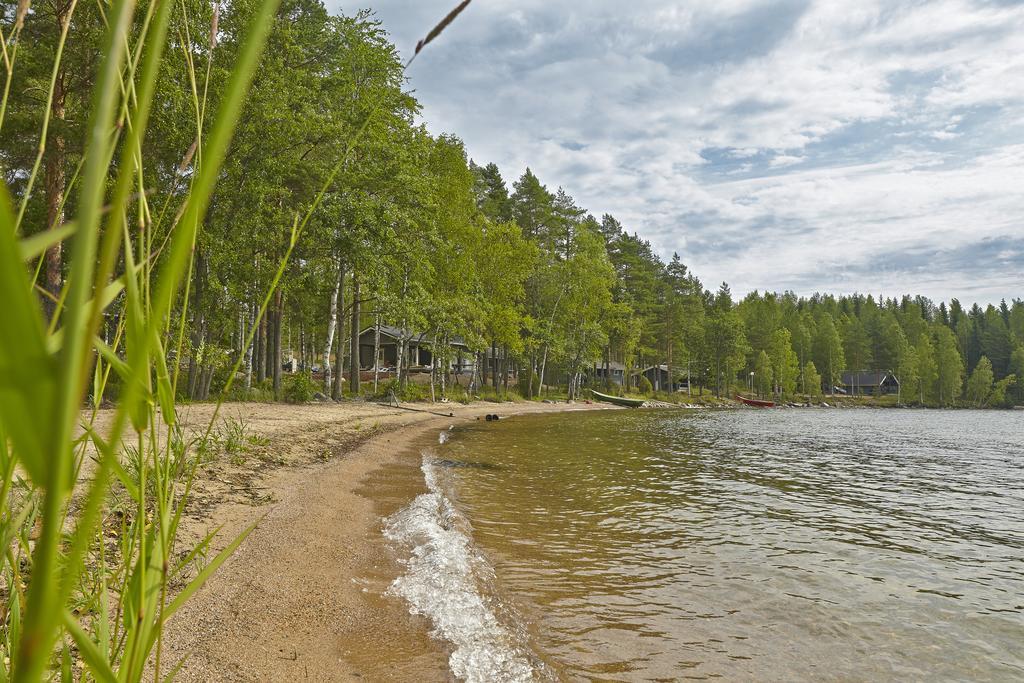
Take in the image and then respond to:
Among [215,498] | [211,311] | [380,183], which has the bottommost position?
[215,498]

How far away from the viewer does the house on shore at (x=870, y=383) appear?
3479 inches

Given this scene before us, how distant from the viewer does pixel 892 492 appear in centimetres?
1094

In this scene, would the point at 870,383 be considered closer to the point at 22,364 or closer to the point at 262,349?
the point at 262,349

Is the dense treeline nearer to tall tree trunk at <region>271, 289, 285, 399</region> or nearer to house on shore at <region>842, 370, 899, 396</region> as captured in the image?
tall tree trunk at <region>271, 289, 285, 399</region>

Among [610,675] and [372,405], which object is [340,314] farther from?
[610,675]

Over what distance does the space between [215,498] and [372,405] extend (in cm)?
1732

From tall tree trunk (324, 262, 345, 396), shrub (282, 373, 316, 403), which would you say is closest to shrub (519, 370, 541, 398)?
tall tree trunk (324, 262, 345, 396)

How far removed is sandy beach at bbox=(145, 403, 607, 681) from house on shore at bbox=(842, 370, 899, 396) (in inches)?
3785

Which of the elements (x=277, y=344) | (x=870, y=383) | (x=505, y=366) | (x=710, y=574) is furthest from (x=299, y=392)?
(x=870, y=383)

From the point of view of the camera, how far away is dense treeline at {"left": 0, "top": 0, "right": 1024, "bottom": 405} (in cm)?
1191

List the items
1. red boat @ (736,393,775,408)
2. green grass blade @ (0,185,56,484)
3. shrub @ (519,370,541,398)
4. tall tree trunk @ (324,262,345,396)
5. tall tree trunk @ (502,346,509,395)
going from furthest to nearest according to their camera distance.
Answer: red boat @ (736,393,775,408) → shrub @ (519,370,541,398) → tall tree trunk @ (502,346,509,395) → tall tree trunk @ (324,262,345,396) → green grass blade @ (0,185,56,484)

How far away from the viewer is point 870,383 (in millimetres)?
88500

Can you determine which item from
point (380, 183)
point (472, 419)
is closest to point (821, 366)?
point (472, 419)

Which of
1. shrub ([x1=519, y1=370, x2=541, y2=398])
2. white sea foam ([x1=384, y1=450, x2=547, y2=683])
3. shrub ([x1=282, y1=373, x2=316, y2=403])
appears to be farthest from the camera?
shrub ([x1=519, y1=370, x2=541, y2=398])
